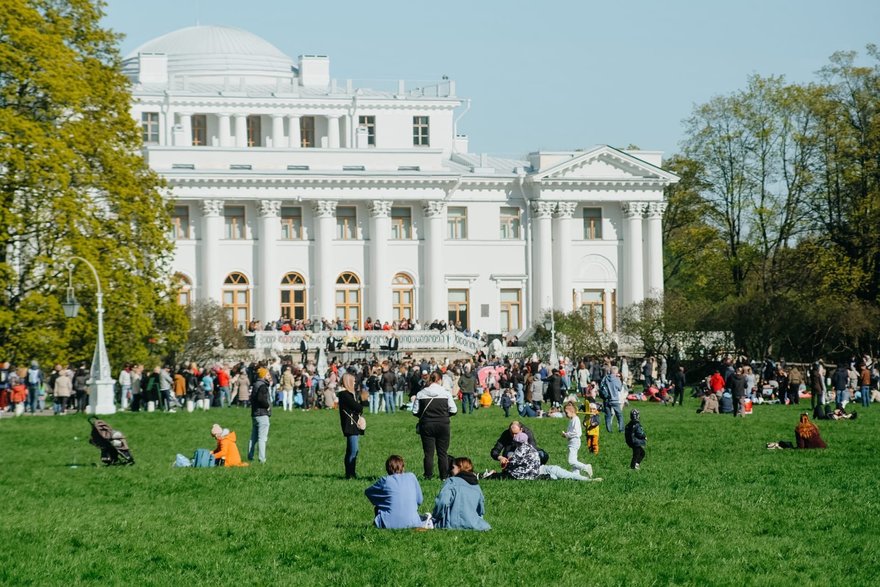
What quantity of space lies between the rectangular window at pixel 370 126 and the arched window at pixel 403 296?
9567 millimetres

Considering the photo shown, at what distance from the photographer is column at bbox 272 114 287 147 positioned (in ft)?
290

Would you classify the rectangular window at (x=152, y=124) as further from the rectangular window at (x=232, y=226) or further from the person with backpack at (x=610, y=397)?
the person with backpack at (x=610, y=397)

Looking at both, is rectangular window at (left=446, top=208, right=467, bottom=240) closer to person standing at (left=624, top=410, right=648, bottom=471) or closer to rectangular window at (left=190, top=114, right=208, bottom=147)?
rectangular window at (left=190, top=114, right=208, bottom=147)

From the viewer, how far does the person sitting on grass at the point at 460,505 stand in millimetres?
19312

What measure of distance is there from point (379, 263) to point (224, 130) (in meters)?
11.5

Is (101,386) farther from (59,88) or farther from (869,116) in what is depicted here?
(869,116)

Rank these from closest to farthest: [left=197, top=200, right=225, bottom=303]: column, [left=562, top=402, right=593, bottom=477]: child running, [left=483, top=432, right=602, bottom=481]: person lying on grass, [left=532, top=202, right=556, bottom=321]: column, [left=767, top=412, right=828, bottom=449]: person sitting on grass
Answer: [left=483, top=432, right=602, bottom=481]: person lying on grass
[left=562, top=402, right=593, bottom=477]: child running
[left=767, top=412, right=828, bottom=449]: person sitting on grass
[left=197, top=200, right=225, bottom=303]: column
[left=532, top=202, right=556, bottom=321]: column

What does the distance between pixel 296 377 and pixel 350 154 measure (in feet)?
97.7

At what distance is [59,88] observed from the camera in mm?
45281

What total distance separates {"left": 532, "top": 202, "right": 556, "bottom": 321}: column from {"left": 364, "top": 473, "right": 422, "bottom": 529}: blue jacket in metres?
65.4

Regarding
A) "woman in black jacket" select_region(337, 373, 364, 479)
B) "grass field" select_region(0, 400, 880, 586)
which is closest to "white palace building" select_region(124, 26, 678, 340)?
"grass field" select_region(0, 400, 880, 586)

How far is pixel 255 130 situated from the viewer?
8912cm

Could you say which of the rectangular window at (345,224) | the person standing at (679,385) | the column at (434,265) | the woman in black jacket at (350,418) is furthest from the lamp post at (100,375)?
the rectangular window at (345,224)

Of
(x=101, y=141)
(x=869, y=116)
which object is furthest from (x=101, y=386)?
(x=869, y=116)
